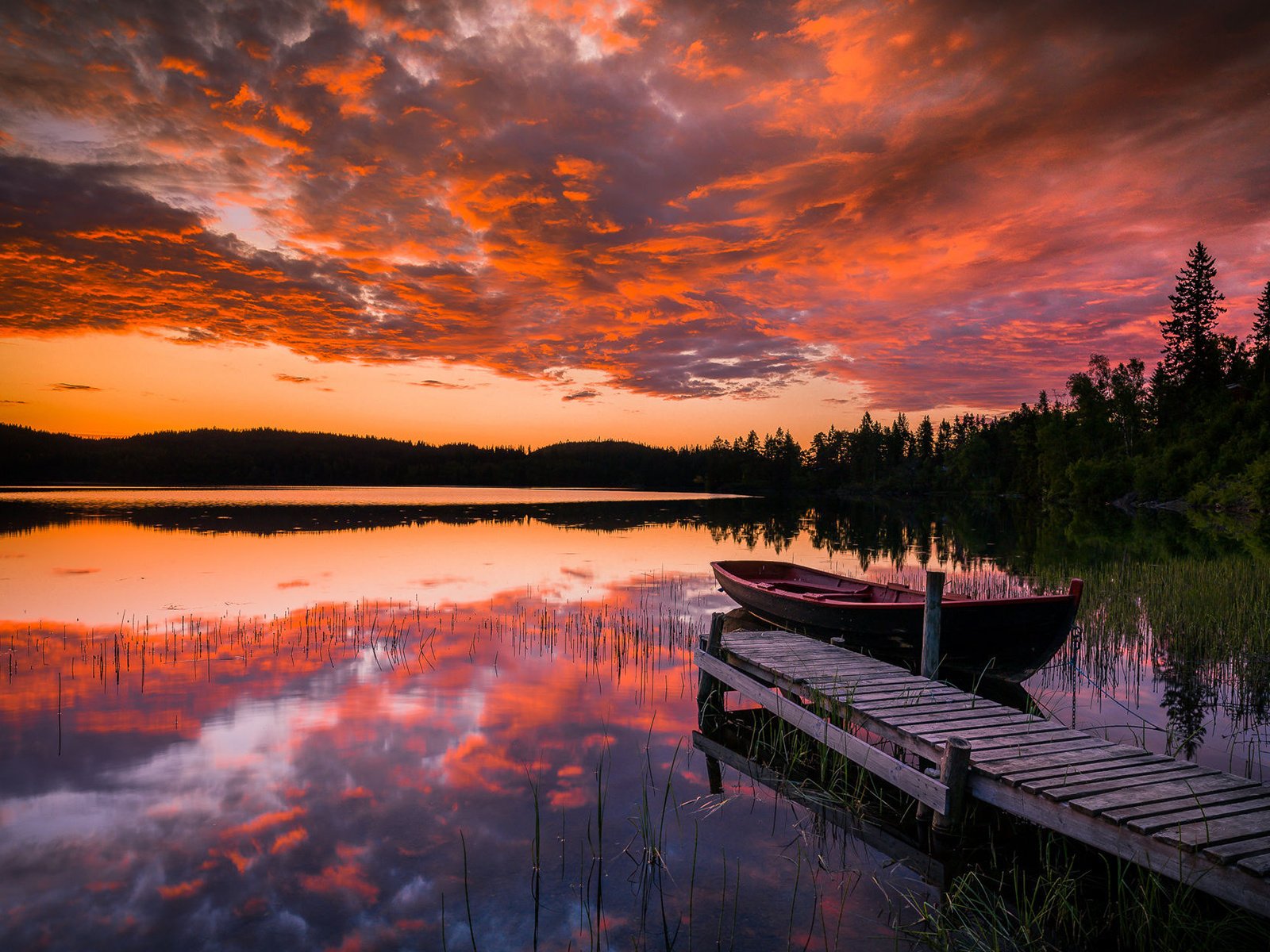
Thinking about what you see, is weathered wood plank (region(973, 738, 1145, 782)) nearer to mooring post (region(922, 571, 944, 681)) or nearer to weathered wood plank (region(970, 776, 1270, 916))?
weathered wood plank (region(970, 776, 1270, 916))

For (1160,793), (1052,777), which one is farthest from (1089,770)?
(1160,793)

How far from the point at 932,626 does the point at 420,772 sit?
7193mm

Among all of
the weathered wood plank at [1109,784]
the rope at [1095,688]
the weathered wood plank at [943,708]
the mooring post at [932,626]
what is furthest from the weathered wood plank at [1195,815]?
the mooring post at [932,626]

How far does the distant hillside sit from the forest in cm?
34

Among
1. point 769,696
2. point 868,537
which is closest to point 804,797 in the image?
point 769,696

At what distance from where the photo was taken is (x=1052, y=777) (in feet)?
19.0

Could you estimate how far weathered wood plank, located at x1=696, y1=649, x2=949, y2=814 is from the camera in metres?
6.16

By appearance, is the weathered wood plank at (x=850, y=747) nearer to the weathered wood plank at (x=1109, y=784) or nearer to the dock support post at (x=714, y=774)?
the weathered wood plank at (x=1109, y=784)

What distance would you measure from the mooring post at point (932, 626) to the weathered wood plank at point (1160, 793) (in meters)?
4.02

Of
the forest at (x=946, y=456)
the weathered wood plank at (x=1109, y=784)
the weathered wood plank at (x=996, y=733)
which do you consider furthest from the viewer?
the forest at (x=946, y=456)

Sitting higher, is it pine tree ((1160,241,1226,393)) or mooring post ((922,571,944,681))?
pine tree ((1160,241,1226,393))

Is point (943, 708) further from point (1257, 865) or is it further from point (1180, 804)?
point (1257, 865)

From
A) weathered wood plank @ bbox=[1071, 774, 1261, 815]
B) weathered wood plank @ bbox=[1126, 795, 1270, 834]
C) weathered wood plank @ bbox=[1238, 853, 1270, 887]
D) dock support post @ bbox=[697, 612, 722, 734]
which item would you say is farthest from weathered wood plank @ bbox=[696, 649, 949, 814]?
weathered wood plank @ bbox=[1238, 853, 1270, 887]

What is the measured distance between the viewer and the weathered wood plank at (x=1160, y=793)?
5.22 meters
